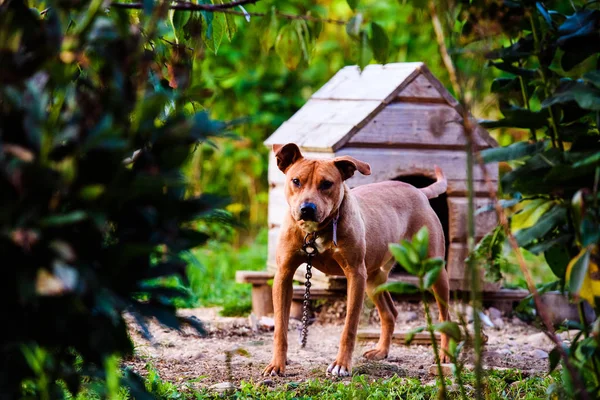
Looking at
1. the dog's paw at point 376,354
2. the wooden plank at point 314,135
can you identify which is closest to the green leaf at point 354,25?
the dog's paw at point 376,354

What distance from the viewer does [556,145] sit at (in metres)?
2.86

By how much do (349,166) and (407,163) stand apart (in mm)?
1207

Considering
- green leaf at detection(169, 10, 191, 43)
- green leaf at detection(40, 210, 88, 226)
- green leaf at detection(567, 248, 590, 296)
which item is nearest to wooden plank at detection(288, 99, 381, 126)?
green leaf at detection(169, 10, 191, 43)

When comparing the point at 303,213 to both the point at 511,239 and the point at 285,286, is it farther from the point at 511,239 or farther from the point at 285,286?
the point at 511,239

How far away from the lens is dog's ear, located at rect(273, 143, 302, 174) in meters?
4.74

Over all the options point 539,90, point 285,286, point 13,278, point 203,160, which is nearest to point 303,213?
point 285,286

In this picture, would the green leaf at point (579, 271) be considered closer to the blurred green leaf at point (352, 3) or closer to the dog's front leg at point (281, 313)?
the blurred green leaf at point (352, 3)

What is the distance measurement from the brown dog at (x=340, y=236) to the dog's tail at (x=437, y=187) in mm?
400

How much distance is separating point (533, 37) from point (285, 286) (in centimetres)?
220

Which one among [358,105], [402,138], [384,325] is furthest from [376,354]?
[358,105]

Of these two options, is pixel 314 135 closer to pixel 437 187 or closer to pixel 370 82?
pixel 370 82

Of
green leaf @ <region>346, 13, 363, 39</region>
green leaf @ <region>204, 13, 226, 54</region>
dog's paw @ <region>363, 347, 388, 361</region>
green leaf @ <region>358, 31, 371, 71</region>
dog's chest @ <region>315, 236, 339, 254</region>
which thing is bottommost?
dog's paw @ <region>363, 347, 388, 361</region>

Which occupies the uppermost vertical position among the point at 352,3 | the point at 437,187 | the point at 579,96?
the point at 352,3

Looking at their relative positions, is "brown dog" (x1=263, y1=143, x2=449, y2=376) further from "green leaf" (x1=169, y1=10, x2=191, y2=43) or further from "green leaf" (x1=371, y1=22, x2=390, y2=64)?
"green leaf" (x1=371, y1=22, x2=390, y2=64)
